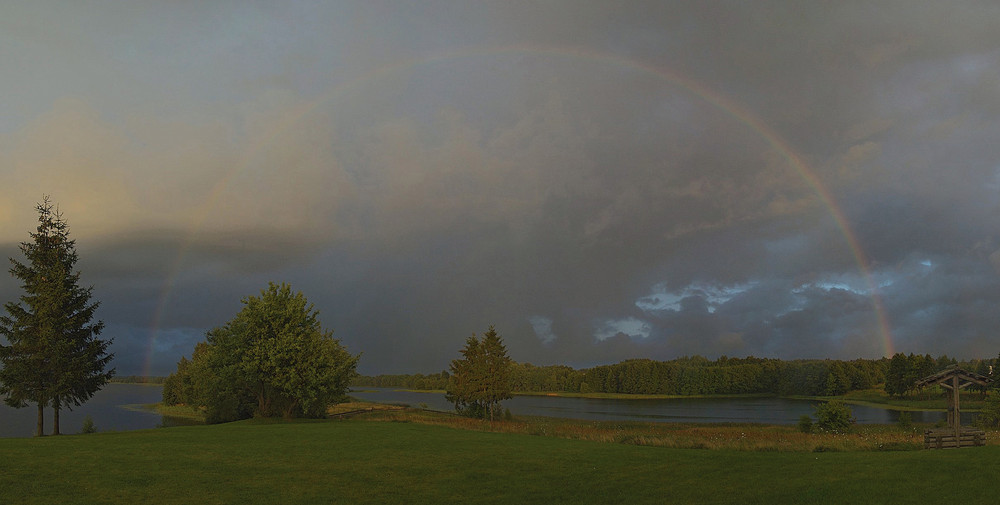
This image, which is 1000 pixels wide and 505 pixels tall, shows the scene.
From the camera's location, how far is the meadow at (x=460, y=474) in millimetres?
15312

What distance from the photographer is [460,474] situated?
63.6ft

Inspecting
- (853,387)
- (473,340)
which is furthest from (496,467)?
(853,387)

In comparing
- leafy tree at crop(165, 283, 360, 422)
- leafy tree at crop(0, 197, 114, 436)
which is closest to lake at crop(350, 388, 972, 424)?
leafy tree at crop(165, 283, 360, 422)

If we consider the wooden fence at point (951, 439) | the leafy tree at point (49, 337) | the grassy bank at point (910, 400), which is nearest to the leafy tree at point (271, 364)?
the leafy tree at point (49, 337)

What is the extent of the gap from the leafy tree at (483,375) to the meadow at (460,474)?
38020mm

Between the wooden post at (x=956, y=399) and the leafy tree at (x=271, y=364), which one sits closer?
the wooden post at (x=956, y=399)

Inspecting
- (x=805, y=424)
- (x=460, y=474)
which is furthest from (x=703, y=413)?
(x=460, y=474)

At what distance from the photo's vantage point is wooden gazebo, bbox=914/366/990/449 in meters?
24.7

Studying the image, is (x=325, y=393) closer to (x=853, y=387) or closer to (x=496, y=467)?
(x=496, y=467)

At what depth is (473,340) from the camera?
67562 millimetres

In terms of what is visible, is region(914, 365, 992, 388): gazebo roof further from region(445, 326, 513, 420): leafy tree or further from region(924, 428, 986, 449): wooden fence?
region(445, 326, 513, 420): leafy tree

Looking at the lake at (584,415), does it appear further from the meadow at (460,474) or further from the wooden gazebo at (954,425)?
the wooden gazebo at (954,425)

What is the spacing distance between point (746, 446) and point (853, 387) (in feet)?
571

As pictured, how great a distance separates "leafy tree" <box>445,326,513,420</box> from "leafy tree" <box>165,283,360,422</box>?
55.6 ft
